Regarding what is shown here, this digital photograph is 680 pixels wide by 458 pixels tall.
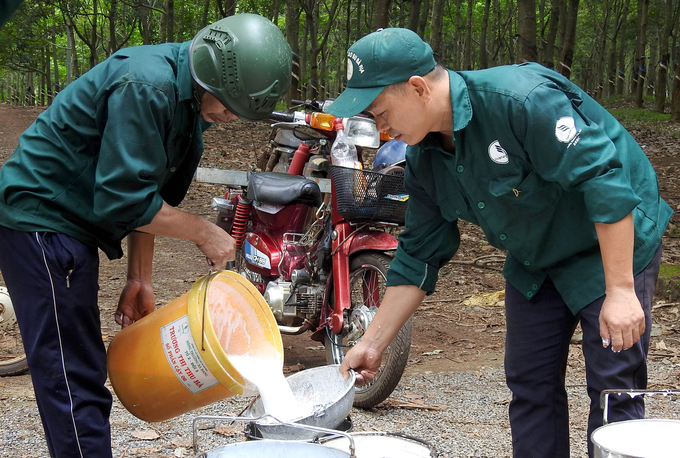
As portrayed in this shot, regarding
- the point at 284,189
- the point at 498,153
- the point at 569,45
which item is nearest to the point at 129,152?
the point at 498,153

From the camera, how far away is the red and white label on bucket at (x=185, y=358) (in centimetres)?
230

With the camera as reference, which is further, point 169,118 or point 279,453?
point 169,118

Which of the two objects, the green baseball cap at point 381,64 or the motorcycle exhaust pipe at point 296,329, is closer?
the green baseball cap at point 381,64

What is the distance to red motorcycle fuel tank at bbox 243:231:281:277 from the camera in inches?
187

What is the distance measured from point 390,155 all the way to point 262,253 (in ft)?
3.85

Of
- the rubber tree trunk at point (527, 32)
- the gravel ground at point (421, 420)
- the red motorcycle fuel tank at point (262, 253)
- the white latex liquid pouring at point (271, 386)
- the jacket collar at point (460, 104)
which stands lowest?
the gravel ground at point (421, 420)

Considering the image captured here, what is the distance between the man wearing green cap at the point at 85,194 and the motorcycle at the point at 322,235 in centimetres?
174

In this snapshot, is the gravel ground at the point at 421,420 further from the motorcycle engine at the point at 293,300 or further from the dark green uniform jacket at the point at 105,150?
the dark green uniform jacket at the point at 105,150

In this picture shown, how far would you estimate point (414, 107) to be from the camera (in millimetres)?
2230

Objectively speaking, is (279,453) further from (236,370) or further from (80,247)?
(80,247)

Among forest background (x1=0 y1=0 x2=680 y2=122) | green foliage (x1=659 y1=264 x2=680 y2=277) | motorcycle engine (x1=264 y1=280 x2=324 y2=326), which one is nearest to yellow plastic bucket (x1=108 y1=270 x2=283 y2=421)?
motorcycle engine (x1=264 y1=280 x2=324 y2=326)

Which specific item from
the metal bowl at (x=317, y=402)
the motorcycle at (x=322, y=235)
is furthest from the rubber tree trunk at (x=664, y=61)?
the metal bowl at (x=317, y=402)

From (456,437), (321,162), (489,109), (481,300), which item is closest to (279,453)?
(489,109)

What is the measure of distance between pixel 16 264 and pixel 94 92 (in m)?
0.64
